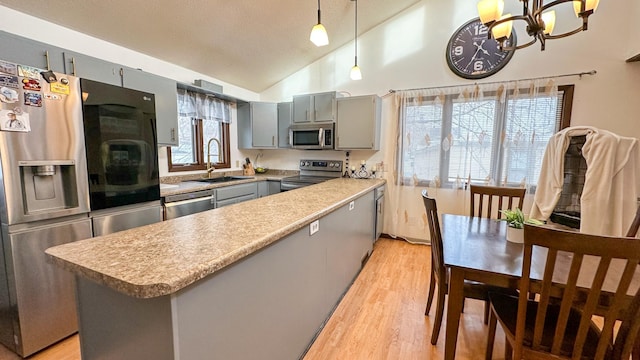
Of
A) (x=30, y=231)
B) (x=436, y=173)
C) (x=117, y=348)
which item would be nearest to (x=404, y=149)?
(x=436, y=173)

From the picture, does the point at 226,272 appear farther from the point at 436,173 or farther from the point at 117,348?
the point at 436,173

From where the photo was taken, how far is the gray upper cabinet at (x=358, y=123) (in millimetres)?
3439

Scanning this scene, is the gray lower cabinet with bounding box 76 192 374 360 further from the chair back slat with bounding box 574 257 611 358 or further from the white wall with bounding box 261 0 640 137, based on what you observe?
the white wall with bounding box 261 0 640 137

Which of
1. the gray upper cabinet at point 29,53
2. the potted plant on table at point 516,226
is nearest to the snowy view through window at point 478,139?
the potted plant on table at point 516,226

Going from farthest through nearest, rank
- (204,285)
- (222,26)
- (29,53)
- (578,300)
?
(222,26) < (29,53) < (578,300) < (204,285)

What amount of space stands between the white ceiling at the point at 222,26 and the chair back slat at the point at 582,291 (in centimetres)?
292

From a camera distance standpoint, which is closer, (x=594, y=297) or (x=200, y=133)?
(x=594, y=297)

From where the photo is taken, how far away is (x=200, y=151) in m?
3.68

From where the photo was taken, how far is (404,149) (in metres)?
3.54

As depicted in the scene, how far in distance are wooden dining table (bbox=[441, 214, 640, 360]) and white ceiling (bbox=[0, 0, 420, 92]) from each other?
2.73m

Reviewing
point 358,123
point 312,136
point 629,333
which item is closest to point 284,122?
point 312,136

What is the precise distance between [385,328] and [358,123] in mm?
2445

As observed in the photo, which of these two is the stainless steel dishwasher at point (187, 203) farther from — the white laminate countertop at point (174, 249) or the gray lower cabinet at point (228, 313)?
the gray lower cabinet at point (228, 313)

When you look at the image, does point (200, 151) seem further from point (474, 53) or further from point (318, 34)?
point (474, 53)
